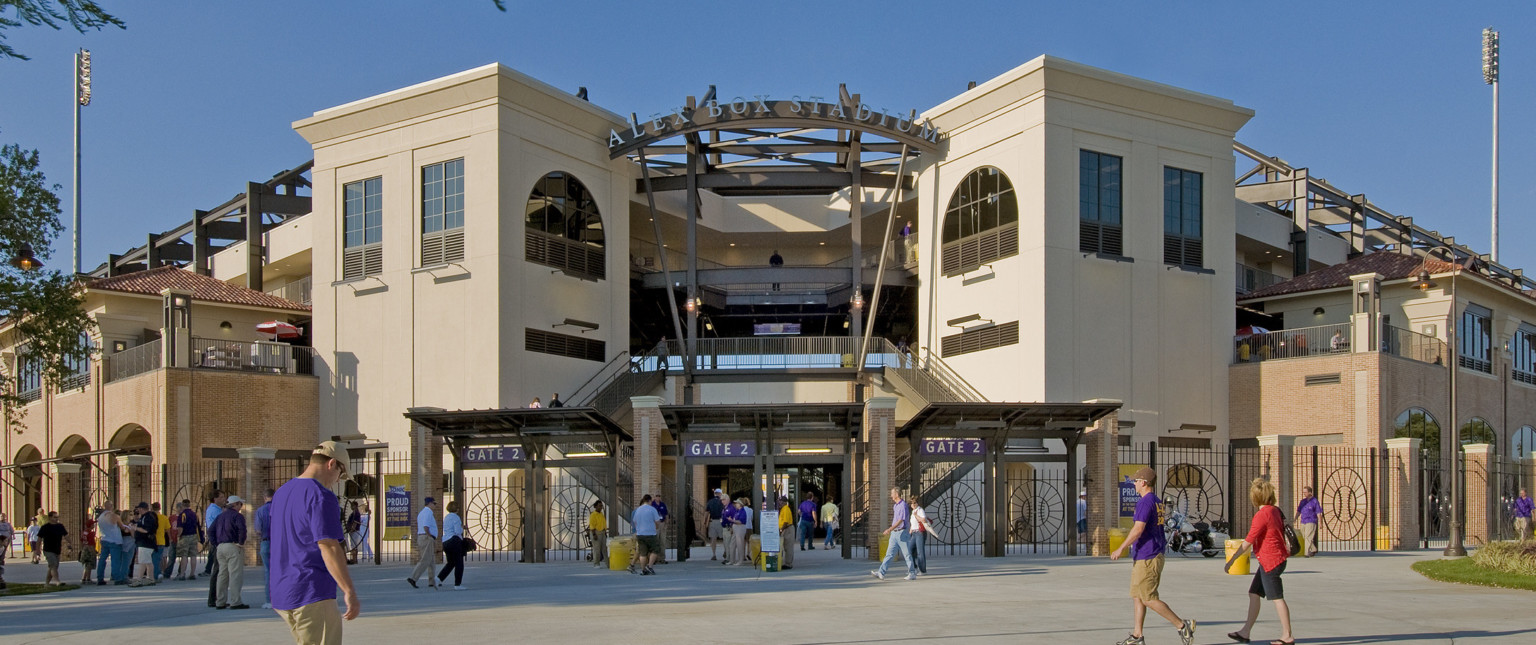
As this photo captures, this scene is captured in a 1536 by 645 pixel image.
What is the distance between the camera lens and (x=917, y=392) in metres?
39.2

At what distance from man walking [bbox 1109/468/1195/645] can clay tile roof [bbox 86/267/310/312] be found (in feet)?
119

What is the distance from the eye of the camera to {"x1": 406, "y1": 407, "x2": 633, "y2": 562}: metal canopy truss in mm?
26922

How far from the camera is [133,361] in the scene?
3988cm

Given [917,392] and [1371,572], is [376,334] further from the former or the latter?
[1371,572]

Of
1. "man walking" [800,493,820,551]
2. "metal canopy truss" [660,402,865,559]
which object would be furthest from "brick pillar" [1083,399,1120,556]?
"man walking" [800,493,820,551]

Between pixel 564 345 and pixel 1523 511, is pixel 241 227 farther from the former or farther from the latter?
pixel 1523 511

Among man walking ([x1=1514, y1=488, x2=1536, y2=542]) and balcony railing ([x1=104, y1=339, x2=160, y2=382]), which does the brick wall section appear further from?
man walking ([x1=1514, y1=488, x2=1536, y2=542])

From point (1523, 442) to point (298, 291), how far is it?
40524 mm

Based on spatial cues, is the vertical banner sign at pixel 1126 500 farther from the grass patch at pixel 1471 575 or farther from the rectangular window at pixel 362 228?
the rectangular window at pixel 362 228

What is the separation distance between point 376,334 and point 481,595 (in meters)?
22.8

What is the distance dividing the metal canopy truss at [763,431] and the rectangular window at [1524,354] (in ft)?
95.7

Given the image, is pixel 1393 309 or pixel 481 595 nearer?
pixel 481 595

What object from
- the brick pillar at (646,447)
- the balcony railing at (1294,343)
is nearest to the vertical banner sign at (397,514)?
the brick pillar at (646,447)

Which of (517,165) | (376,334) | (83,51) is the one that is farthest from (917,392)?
(83,51)
